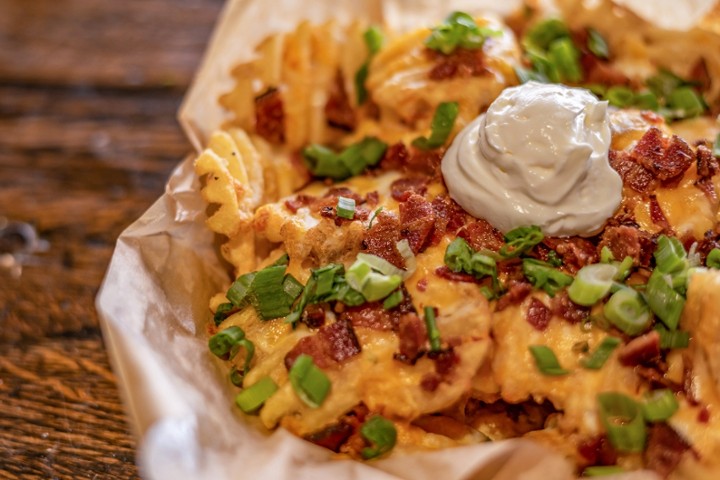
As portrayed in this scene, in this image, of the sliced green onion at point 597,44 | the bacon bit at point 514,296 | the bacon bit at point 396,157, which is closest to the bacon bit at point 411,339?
the bacon bit at point 514,296

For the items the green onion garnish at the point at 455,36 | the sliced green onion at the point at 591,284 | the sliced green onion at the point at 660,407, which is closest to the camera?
the sliced green onion at the point at 660,407

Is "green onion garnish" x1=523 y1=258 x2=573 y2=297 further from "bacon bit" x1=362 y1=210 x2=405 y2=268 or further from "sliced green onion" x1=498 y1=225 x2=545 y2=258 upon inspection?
"bacon bit" x1=362 y1=210 x2=405 y2=268

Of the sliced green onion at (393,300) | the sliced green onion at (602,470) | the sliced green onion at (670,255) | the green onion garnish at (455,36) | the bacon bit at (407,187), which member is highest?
the green onion garnish at (455,36)

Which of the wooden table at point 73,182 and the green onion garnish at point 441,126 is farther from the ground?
the green onion garnish at point 441,126

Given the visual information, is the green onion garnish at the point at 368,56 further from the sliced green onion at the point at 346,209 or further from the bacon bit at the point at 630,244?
Answer: the bacon bit at the point at 630,244

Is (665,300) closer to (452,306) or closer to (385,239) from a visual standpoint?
(452,306)

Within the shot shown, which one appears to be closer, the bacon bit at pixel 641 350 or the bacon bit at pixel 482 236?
the bacon bit at pixel 641 350

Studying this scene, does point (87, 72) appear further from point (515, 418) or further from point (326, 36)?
point (515, 418)

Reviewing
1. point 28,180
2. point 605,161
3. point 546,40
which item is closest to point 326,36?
point 546,40
